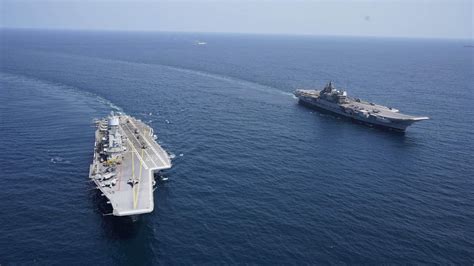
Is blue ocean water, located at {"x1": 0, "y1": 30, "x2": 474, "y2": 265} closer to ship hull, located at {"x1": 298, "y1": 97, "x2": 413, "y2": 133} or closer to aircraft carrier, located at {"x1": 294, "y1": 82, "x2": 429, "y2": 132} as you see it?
ship hull, located at {"x1": 298, "y1": 97, "x2": 413, "y2": 133}

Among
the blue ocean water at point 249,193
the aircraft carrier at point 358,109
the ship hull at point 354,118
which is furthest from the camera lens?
the aircraft carrier at point 358,109

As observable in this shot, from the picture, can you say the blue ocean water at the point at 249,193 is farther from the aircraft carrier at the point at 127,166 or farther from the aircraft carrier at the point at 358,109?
the aircraft carrier at the point at 358,109

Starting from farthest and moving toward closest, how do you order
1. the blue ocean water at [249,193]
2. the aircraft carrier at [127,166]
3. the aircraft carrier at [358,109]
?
the aircraft carrier at [358,109] < the aircraft carrier at [127,166] < the blue ocean water at [249,193]

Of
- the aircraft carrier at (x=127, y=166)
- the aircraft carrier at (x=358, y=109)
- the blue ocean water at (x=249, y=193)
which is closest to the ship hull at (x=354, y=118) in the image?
the aircraft carrier at (x=358, y=109)

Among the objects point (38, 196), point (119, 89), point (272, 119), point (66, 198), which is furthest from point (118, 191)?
point (119, 89)

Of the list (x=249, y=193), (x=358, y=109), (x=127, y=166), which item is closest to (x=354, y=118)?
(x=358, y=109)

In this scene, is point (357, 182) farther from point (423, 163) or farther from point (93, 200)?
point (93, 200)

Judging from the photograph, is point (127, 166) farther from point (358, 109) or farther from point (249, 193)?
point (358, 109)
